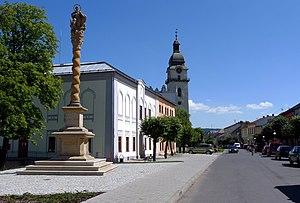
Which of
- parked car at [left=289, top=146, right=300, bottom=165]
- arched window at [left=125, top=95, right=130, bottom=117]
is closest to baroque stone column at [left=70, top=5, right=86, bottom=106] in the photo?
arched window at [left=125, top=95, right=130, bottom=117]

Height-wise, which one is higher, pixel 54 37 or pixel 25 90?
pixel 54 37

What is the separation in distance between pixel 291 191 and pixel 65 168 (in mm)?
11852

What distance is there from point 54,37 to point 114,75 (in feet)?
25.2

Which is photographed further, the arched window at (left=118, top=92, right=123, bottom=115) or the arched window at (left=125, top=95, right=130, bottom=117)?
the arched window at (left=125, top=95, right=130, bottom=117)

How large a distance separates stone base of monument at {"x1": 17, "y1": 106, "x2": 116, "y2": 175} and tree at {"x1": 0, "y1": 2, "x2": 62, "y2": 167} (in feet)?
14.5

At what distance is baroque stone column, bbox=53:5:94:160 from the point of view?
67.5 feet

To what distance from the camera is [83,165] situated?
64.3 feet

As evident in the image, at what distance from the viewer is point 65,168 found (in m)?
19.4

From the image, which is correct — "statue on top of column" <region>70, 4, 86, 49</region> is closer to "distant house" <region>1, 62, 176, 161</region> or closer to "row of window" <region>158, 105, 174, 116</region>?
"distant house" <region>1, 62, 176, 161</region>

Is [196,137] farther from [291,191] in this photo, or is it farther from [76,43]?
[291,191]

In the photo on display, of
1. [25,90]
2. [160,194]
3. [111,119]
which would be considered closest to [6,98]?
[25,90]

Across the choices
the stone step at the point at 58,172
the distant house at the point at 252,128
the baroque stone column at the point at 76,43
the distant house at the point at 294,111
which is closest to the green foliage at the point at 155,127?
the baroque stone column at the point at 76,43

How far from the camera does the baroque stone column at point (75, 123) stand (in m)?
20.6

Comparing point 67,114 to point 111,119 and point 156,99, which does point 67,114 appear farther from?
point 156,99
